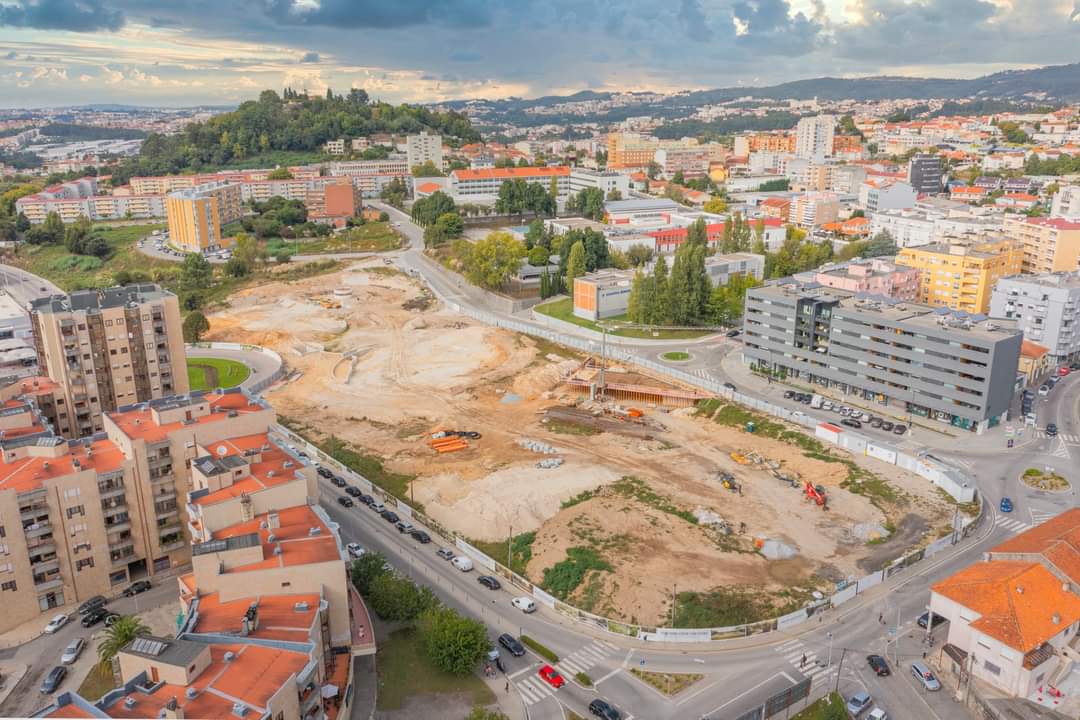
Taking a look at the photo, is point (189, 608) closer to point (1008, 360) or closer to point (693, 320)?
point (1008, 360)

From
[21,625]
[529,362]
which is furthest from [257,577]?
[529,362]

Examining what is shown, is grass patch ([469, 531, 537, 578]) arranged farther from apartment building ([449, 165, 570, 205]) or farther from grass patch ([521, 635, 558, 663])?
apartment building ([449, 165, 570, 205])

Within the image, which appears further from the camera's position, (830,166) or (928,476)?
(830,166)

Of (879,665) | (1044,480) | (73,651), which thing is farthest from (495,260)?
(879,665)

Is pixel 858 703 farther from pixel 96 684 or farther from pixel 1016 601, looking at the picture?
pixel 96 684

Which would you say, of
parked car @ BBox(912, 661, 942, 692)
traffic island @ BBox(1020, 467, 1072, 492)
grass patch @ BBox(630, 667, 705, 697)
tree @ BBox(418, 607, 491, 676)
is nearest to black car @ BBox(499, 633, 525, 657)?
tree @ BBox(418, 607, 491, 676)

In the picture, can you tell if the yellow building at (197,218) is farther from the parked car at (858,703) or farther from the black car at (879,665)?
the parked car at (858,703)
